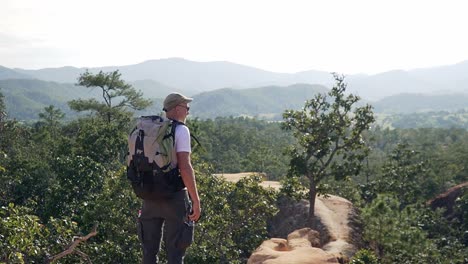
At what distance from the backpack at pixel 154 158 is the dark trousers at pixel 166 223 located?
17cm

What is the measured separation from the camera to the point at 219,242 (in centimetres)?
1705

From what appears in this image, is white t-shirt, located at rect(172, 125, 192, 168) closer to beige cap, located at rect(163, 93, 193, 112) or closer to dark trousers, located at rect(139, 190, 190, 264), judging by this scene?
beige cap, located at rect(163, 93, 193, 112)

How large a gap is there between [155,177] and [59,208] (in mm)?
17104

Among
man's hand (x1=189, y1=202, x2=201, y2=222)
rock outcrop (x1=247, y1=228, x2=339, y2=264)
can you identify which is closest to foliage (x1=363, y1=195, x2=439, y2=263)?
rock outcrop (x1=247, y1=228, x2=339, y2=264)

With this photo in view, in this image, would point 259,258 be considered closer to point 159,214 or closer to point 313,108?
point 159,214

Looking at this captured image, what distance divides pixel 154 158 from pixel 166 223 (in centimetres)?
107

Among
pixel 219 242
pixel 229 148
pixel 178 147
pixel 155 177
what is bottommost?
pixel 229 148

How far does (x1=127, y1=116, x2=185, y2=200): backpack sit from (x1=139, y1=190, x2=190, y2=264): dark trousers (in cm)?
17

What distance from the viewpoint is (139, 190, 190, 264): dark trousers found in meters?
6.34

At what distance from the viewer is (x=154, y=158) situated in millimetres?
6043

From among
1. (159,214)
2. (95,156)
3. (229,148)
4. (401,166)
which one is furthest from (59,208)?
(229,148)

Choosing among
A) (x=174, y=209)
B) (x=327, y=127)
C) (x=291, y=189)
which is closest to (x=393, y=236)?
(x=291, y=189)

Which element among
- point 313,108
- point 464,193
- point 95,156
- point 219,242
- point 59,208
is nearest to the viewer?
point 219,242

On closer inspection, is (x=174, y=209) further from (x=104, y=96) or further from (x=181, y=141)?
(x=104, y=96)
